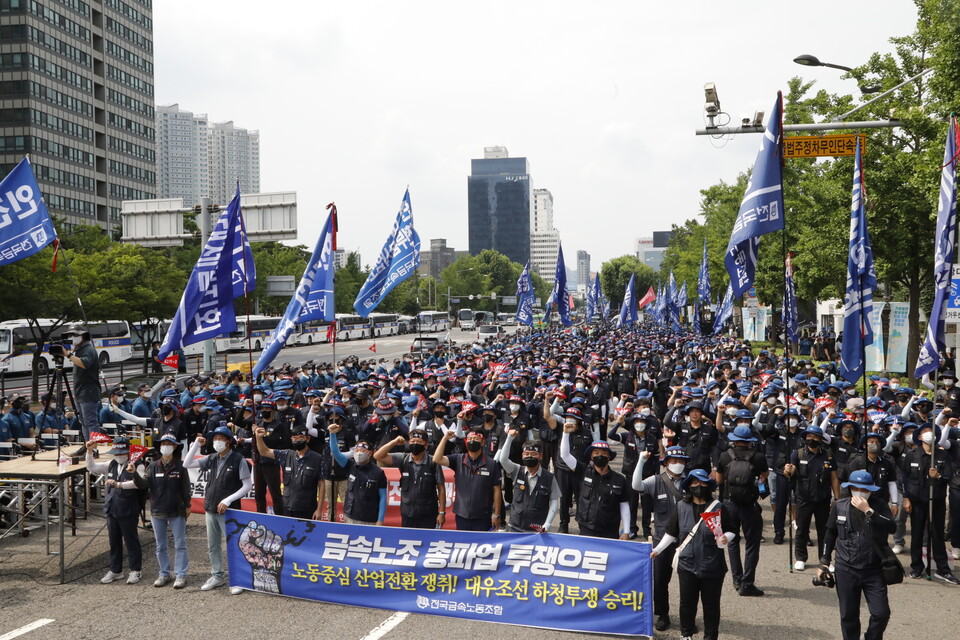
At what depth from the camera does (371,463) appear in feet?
30.5

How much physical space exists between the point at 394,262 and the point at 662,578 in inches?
414

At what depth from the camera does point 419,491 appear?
9.05 metres

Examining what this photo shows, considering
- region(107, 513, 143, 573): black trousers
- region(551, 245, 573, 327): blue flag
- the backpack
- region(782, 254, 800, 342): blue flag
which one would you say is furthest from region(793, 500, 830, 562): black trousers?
region(551, 245, 573, 327): blue flag

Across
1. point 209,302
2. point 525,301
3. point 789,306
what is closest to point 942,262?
point 209,302

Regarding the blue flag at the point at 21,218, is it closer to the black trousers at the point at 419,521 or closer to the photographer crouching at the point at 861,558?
the black trousers at the point at 419,521

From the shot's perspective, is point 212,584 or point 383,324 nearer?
point 212,584

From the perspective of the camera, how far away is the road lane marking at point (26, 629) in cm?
778

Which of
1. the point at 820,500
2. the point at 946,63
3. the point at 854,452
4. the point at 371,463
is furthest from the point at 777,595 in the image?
the point at 946,63

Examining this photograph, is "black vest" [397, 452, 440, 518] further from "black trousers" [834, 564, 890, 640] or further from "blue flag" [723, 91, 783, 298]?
"blue flag" [723, 91, 783, 298]

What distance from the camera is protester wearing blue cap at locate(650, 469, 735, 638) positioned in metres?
7.05

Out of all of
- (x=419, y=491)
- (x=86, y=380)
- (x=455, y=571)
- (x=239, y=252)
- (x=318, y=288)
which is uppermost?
(x=239, y=252)

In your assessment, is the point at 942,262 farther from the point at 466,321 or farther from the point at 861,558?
the point at 466,321

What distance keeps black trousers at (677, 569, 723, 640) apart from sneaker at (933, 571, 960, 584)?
367 cm

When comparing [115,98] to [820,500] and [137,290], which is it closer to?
[137,290]
